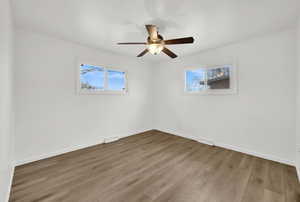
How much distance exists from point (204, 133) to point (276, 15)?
2.72m

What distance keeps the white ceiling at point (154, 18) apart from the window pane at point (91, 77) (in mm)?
705

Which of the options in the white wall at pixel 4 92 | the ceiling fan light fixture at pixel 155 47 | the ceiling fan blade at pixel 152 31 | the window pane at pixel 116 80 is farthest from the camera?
the window pane at pixel 116 80

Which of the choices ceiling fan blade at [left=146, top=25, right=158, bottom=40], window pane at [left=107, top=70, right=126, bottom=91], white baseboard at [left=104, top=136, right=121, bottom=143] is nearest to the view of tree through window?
window pane at [left=107, top=70, right=126, bottom=91]

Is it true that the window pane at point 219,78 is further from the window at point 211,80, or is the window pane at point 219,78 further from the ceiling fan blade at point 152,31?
the ceiling fan blade at point 152,31

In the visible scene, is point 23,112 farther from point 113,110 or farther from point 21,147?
point 113,110

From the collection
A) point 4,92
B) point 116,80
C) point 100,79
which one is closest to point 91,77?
point 100,79

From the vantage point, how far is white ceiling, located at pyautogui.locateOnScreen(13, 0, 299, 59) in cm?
175

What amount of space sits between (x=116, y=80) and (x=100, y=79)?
1.57 ft

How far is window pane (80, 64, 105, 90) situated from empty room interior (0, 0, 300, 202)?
0.03m

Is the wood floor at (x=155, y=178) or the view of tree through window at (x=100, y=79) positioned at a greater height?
the view of tree through window at (x=100, y=79)

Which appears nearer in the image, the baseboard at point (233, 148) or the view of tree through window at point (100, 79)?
the baseboard at point (233, 148)

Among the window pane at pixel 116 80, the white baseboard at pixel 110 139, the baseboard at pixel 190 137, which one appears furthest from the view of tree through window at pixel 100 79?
the baseboard at pixel 190 137

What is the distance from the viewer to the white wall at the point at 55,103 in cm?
241

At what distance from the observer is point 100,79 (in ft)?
11.6
